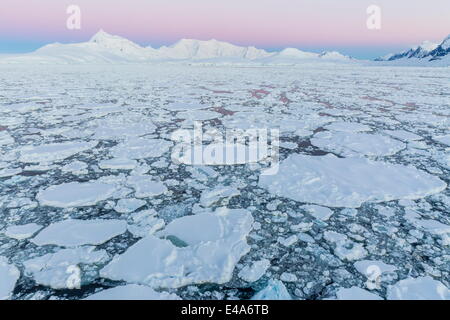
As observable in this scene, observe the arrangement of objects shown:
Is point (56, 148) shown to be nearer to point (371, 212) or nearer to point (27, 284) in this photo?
point (27, 284)

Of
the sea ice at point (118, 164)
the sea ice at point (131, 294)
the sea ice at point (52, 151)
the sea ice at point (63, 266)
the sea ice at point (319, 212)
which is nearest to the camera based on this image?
the sea ice at point (131, 294)

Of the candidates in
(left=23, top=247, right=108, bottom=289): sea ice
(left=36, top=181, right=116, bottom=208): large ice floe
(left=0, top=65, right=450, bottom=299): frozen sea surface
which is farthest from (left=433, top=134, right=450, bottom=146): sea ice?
(left=23, top=247, right=108, bottom=289): sea ice

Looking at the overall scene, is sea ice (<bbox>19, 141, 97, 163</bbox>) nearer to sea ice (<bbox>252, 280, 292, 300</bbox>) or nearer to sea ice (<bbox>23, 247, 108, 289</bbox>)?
sea ice (<bbox>23, 247, 108, 289</bbox>)

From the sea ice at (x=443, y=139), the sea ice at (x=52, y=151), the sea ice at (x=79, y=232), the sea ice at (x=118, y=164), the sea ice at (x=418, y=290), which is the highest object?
the sea ice at (x=443, y=139)

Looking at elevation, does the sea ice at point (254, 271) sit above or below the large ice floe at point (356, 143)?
below

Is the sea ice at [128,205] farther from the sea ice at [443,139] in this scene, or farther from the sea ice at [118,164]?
the sea ice at [443,139]

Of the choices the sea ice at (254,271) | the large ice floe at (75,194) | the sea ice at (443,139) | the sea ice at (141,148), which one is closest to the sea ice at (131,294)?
the sea ice at (254,271)

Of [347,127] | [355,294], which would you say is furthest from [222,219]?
[347,127]

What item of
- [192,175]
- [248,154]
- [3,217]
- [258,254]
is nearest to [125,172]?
[192,175]
